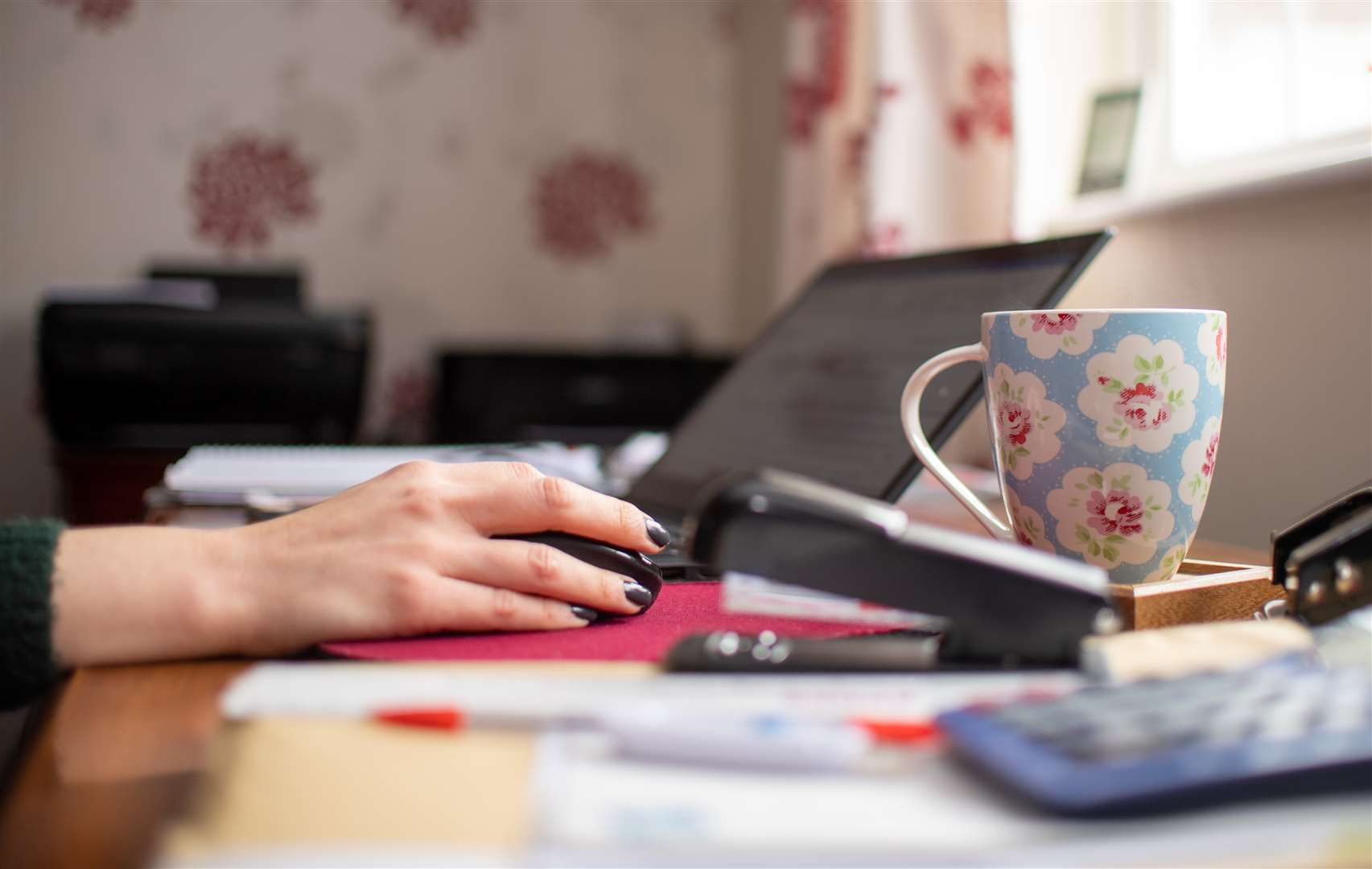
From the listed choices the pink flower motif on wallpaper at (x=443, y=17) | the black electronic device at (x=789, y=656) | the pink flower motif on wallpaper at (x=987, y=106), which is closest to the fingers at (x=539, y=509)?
the black electronic device at (x=789, y=656)

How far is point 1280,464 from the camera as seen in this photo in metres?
0.88

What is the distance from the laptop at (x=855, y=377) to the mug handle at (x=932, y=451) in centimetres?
5

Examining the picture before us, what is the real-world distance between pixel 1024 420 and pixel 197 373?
169 centimetres

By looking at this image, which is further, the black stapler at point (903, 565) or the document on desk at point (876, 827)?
the black stapler at point (903, 565)

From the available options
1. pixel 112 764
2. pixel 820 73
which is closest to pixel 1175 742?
pixel 112 764

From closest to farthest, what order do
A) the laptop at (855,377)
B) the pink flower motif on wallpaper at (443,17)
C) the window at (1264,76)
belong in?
the laptop at (855,377) → the window at (1264,76) → the pink flower motif on wallpaper at (443,17)

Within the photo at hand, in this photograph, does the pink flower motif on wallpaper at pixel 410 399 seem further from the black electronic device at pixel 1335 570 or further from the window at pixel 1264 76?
the black electronic device at pixel 1335 570

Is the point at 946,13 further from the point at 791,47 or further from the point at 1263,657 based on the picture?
the point at 1263,657

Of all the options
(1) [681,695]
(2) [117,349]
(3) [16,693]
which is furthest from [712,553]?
(2) [117,349]

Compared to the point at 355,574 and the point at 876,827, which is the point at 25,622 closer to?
the point at 355,574

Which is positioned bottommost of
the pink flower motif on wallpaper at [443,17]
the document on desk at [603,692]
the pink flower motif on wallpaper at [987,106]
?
the document on desk at [603,692]

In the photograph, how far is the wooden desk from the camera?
0.31m

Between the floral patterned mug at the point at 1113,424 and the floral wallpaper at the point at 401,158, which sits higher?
the floral wallpaper at the point at 401,158

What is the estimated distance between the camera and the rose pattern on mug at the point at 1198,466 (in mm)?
536
